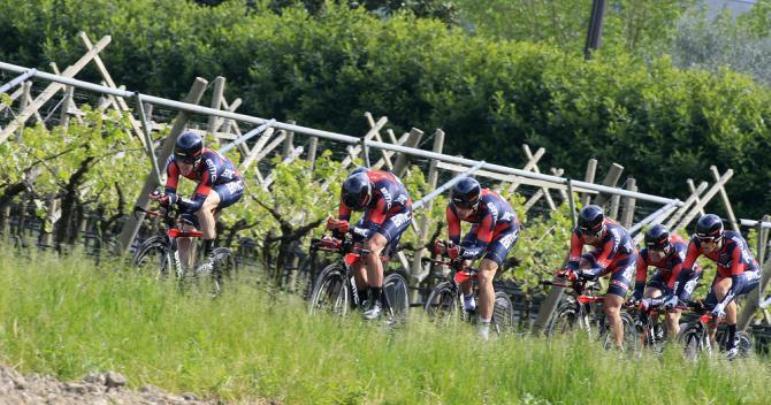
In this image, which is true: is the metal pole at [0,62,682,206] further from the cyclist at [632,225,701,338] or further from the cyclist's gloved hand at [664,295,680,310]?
the cyclist's gloved hand at [664,295,680,310]

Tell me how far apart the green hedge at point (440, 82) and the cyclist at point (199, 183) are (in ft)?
33.0

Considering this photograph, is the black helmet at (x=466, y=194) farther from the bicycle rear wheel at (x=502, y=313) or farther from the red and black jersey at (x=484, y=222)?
the bicycle rear wheel at (x=502, y=313)

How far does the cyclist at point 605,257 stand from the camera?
15.8m

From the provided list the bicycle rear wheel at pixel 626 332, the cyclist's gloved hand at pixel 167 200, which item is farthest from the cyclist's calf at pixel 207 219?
the bicycle rear wheel at pixel 626 332

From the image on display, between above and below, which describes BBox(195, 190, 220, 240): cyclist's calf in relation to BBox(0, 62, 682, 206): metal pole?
below

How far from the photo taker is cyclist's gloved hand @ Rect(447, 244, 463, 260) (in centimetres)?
1488

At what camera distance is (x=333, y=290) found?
559 inches

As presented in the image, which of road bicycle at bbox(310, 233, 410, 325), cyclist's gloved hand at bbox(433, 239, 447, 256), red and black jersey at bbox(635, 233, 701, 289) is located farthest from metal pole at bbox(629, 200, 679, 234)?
road bicycle at bbox(310, 233, 410, 325)

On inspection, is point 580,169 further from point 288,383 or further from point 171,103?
point 288,383

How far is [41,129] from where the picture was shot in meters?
15.4

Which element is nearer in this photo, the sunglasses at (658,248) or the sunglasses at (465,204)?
the sunglasses at (465,204)

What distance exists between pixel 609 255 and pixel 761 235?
126 inches

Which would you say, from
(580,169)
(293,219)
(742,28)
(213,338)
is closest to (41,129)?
(293,219)

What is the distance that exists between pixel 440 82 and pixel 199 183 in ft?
40.6
